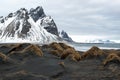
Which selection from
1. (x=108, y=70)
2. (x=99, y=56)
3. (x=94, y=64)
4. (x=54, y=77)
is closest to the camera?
(x=54, y=77)

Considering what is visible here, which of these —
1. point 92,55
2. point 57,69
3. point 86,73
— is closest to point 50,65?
point 57,69

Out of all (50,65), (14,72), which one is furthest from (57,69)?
(14,72)

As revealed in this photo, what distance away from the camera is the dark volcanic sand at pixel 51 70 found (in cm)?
1606

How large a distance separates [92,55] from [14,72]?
6.40 metres

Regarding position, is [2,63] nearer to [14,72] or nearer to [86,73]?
[14,72]

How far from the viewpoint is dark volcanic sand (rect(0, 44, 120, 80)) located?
1606 centimetres

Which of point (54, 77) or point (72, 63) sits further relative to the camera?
point (72, 63)

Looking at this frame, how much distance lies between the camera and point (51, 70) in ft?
56.0

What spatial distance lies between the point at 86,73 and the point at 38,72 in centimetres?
241

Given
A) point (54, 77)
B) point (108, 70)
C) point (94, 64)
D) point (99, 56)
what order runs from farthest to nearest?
point (99, 56), point (94, 64), point (108, 70), point (54, 77)

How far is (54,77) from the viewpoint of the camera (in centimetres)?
1628

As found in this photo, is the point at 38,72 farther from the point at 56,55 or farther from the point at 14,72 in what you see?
the point at 56,55

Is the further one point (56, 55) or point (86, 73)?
point (56, 55)

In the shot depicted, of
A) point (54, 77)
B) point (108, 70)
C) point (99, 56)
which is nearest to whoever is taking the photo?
point (54, 77)
